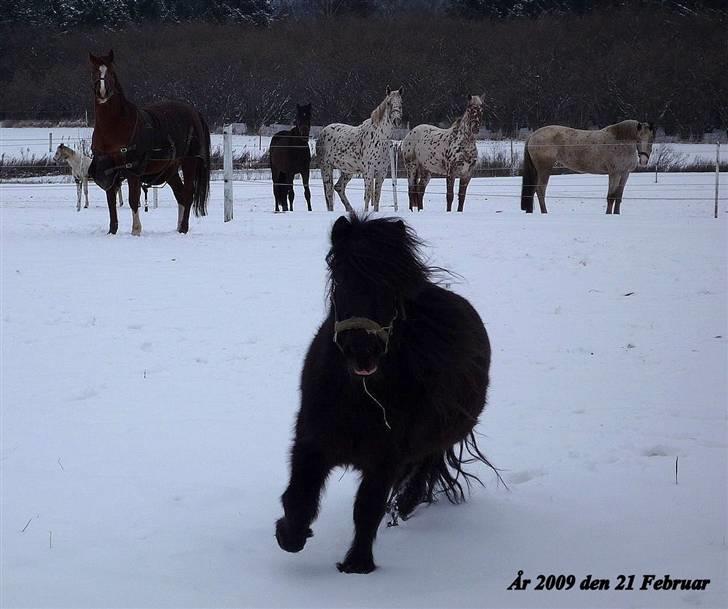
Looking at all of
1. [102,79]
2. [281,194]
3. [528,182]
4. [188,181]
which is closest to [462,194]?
[528,182]

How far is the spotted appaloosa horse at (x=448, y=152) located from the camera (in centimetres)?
1670

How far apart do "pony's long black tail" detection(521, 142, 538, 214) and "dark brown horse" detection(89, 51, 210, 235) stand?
6090 mm

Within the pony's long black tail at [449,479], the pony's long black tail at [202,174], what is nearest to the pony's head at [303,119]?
the pony's long black tail at [202,174]

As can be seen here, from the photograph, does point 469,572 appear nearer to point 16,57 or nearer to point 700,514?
point 700,514

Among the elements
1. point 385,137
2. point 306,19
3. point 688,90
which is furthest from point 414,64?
point 385,137

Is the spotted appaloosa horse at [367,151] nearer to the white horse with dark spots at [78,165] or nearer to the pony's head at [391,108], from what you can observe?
the pony's head at [391,108]

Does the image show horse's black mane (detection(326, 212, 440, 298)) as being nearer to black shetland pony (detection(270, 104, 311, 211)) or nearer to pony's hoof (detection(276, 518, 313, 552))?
pony's hoof (detection(276, 518, 313, 552))

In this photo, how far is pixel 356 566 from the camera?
309 cm

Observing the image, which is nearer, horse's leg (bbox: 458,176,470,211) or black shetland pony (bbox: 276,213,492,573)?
black shetland pony (bbox: 276,213,492,573)

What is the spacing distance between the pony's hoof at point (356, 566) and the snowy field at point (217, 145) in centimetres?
2318

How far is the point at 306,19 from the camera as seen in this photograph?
206 feet

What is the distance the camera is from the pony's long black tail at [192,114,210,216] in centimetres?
1237

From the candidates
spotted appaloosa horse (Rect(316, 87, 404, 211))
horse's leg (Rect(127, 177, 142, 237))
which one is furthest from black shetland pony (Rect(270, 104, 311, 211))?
horse's leg (Rect(127, 177, 142, 237))

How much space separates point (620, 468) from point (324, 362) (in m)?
1.66
